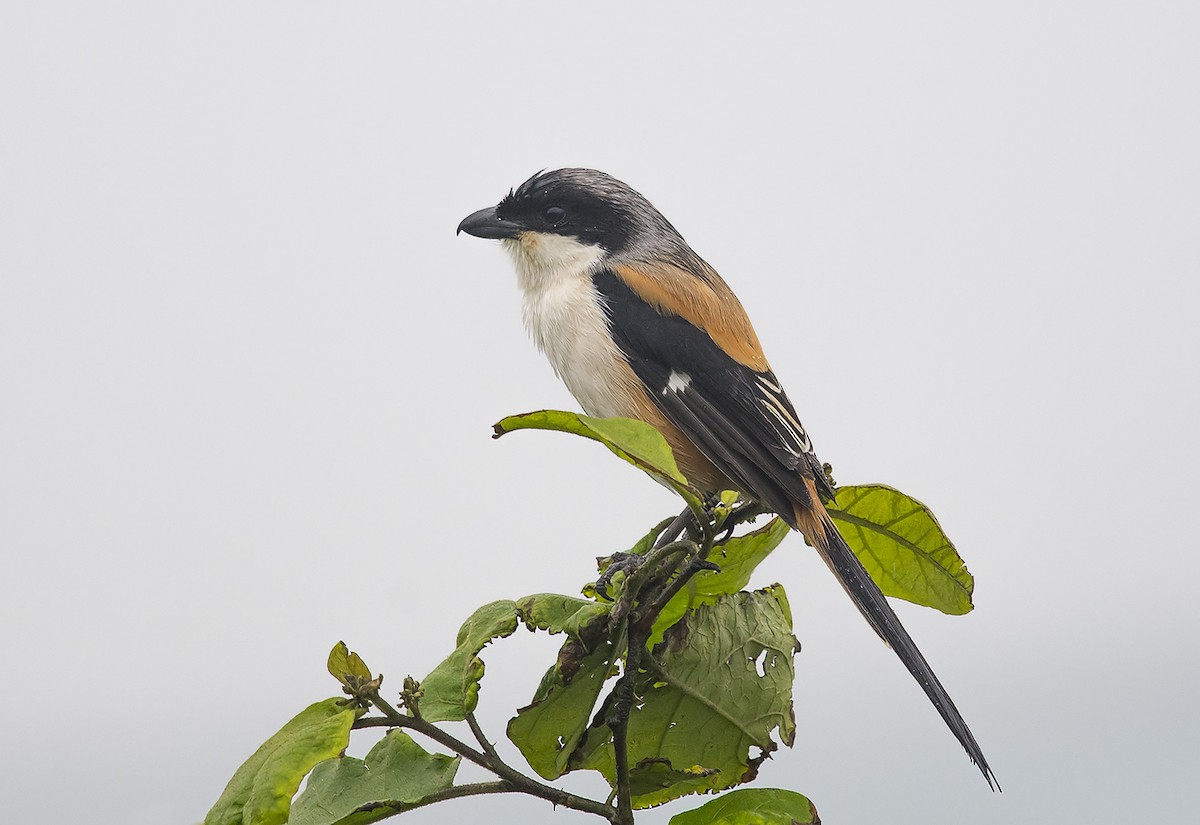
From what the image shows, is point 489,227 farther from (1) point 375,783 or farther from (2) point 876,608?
(1) point 375,783

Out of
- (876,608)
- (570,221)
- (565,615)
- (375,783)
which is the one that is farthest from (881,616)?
(570,221)

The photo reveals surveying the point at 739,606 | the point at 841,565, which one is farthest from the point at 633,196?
the point at 739,606

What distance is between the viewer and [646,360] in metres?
2.31

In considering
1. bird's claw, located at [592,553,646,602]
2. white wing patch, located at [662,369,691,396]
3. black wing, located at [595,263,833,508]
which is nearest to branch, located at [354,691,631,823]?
bird's claw, located at [592,553,646,602]

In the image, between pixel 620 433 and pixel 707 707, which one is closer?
pixel 620 433

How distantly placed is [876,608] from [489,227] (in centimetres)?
129

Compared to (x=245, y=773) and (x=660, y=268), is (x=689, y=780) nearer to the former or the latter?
(x=245, y=773)

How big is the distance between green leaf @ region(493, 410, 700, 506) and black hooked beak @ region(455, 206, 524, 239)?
4.26ft

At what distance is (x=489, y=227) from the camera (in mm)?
2613

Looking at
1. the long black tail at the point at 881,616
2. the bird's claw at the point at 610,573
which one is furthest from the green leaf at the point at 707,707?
the long black tail at the point at 881,616

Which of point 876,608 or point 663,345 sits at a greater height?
point 663,345

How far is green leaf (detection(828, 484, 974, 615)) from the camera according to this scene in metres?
1.76

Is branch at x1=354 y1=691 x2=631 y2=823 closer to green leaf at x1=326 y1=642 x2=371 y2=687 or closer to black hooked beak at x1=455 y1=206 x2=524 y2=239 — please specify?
green leaf at x1=326 y1=642 x2=371 y2=687

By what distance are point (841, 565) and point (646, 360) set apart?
2.05ft
